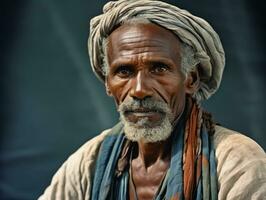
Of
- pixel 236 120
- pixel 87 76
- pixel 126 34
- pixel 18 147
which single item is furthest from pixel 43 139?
pixel 126 34

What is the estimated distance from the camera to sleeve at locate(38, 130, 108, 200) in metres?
2.10

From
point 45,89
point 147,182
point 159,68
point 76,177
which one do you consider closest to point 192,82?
point 159,68

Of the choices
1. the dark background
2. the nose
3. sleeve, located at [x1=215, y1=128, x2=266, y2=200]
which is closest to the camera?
sleeve, located at [x1=215, y1=128, x2=266, y2=200]

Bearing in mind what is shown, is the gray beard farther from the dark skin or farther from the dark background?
the dark background

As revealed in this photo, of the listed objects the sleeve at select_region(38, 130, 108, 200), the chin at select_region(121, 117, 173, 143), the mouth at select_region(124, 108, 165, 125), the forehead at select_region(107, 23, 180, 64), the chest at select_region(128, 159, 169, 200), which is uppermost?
the forehead at select_region(107, 23, 180, 64)

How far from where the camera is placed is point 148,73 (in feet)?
6.50

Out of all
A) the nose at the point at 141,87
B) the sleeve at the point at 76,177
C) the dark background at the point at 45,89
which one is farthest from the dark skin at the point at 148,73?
the dark background at the point at 45,89

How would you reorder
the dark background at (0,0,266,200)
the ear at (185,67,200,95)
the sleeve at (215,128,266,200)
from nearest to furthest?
the sleeve at (215,128,266,200)
the ear at (185,67,200,95)
the dark background at (0,0,266,200)

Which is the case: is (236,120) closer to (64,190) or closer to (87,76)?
(87,76)

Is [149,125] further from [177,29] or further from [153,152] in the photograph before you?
[177,29]

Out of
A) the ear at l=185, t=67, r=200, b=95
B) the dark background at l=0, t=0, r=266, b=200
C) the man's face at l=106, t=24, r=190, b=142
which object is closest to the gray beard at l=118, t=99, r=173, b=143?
the man's face at l=106, t=24, r=190, b=142

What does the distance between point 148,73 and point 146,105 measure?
0.26ft

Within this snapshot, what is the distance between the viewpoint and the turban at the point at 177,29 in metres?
2.02

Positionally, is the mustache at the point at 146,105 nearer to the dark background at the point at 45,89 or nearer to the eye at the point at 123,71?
the eye at the point at 123,71
